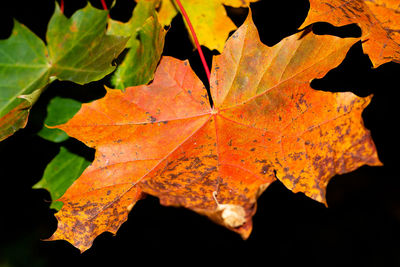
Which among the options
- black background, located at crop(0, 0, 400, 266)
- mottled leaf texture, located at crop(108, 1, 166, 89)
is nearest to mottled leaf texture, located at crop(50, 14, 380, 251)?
mottled leaf texture, located at crop(108, 1, 166, 89)

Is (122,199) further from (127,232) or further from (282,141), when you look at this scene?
(127,232)

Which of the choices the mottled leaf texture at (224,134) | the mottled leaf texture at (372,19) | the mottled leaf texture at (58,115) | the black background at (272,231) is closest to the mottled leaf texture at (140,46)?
the mottled leaf texture at (224,134)

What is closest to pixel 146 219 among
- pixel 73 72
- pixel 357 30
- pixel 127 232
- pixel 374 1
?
pixel 127 232

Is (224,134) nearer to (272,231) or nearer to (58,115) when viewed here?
(58,115)

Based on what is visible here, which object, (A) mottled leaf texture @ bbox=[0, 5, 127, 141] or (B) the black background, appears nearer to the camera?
(A) mottled leaf texture @ bbox=[0, 5, 127, 141]

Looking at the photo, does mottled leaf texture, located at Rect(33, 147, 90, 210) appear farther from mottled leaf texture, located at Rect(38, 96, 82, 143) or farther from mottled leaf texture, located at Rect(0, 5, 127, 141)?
mottled leaf texture, located at Rect(0, 5, 127, 141)

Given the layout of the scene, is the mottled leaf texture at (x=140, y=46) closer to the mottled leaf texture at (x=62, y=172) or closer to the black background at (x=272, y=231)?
the mottled leaf texture at (x=62, y=172)
